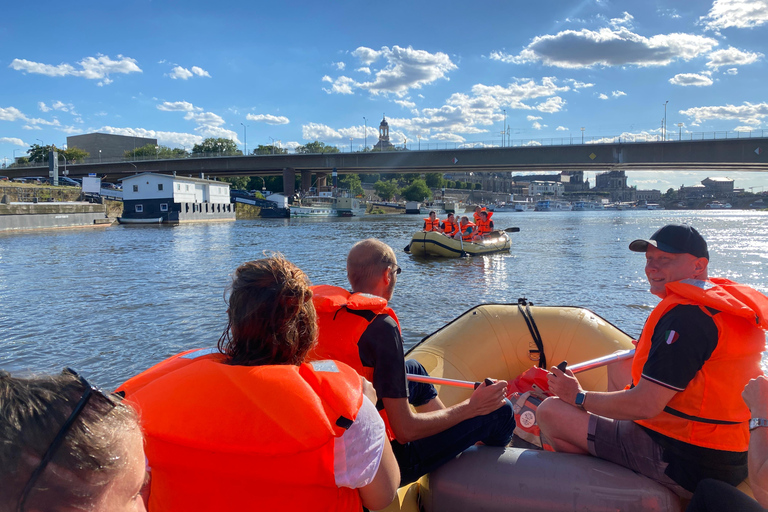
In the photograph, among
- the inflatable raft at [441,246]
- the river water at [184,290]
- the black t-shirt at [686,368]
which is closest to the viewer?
the black t-shirt at [686,368]

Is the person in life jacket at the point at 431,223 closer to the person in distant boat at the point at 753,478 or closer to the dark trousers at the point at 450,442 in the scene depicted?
the dark trousers at the point at 450,442

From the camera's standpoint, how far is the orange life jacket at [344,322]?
2.58 meters

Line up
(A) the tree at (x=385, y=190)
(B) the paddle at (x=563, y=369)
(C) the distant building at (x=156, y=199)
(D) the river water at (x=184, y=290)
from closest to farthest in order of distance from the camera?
(B) the paddle at (x=563, y=369) < (D) the river water at (x=184, y=290) < (C) the distant building at (x=156, y=199) < (A) the tree at (x=385, y=190)

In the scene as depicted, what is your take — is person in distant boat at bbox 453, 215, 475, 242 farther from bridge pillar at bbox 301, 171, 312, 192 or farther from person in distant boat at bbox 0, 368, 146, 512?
bridge pillar at bbox 301, 171, 312, 192

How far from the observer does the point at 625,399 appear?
8.88ft

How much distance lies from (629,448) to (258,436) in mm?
2099

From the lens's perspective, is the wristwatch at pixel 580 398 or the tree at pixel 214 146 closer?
the wristwatch at pixel 580 398

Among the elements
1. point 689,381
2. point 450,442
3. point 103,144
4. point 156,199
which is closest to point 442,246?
point 450,442

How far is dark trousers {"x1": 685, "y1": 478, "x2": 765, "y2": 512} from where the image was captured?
6.62 ft

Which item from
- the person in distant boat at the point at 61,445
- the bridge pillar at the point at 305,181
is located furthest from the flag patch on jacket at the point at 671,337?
the bridge pillar at the point at 305,181

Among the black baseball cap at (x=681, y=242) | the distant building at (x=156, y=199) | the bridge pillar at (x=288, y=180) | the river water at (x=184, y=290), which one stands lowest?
the river water at (x=184, y=290)

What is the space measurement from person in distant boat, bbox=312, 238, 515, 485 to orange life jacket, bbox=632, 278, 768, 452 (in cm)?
90

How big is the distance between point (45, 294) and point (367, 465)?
494 inches

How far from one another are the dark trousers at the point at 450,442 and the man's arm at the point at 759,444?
118 centimetres
